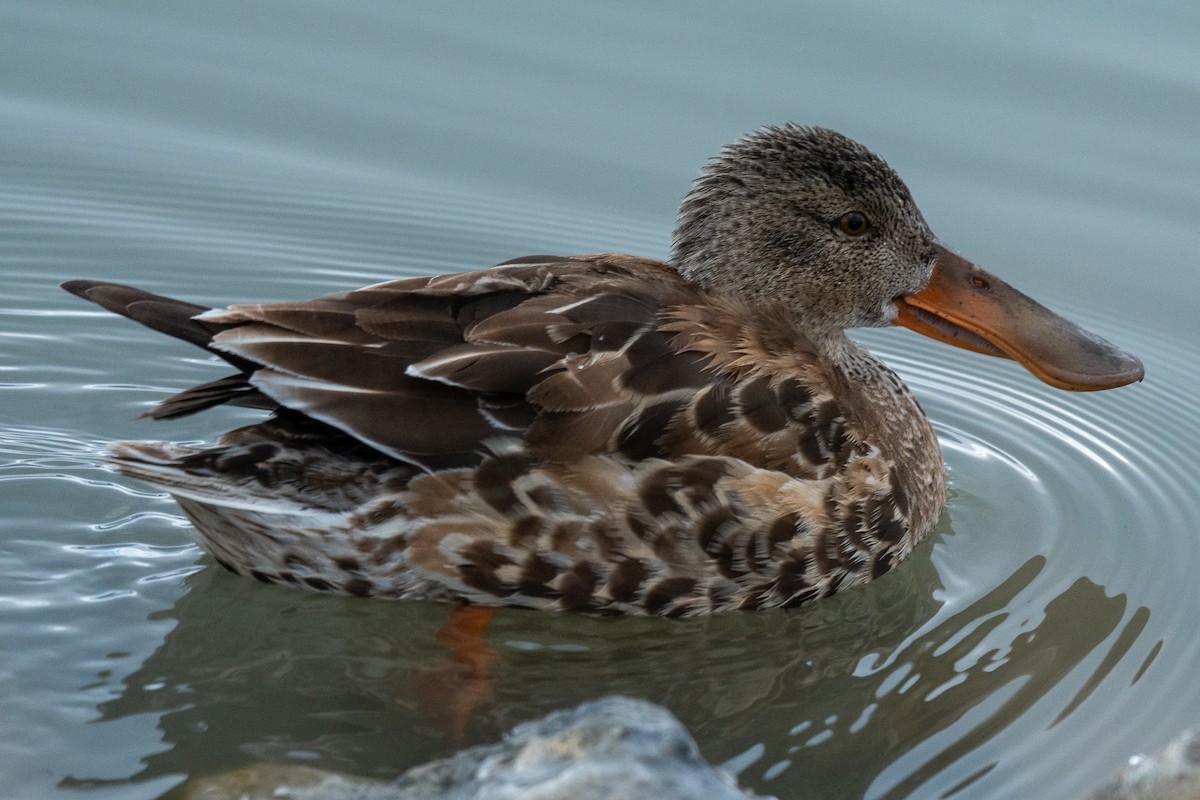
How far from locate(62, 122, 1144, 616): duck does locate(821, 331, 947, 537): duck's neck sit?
9 centimetres

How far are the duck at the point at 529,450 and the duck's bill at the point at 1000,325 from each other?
0.69m

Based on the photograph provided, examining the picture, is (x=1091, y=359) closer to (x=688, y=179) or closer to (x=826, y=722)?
(x=826, y=722)

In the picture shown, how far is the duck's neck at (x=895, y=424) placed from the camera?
563cm

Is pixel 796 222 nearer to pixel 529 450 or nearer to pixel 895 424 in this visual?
pixel 895 424

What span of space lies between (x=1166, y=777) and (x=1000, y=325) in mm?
2560

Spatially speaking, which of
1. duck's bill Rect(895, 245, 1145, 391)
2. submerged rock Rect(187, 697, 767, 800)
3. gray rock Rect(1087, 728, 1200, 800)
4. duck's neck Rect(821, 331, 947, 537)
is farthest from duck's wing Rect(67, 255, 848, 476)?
gray rock Rect(1087, 728, 1200, 800)

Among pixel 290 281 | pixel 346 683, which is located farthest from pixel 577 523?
pixel 290 281

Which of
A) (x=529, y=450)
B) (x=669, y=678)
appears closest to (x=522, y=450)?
(x=529, y=450)

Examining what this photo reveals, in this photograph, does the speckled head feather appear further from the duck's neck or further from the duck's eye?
the duck's neck

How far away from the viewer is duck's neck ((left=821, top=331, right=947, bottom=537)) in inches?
222

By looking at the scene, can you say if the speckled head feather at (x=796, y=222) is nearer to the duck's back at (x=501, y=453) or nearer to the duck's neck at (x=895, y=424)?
the duck's neck at (x=895, y=424)

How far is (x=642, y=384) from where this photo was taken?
4.98m

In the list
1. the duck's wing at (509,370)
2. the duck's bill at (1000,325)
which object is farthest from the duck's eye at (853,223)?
the duck's wing at (509,370)

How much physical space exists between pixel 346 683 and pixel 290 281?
116 inches
